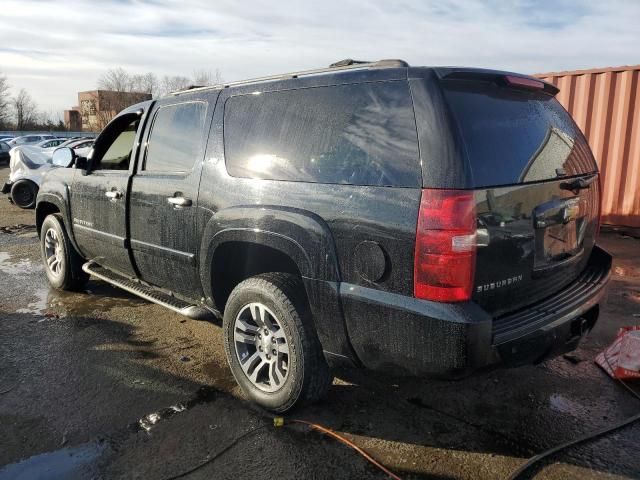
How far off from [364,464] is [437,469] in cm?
37

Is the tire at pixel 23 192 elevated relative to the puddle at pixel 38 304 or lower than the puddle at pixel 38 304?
elevated

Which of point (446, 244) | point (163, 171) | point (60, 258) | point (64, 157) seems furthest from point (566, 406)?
point (60, 258)

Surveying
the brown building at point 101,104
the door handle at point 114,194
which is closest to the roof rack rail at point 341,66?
the door handle at point 114,194

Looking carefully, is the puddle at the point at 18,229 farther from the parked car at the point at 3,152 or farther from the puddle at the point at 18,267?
the parked car at the point at 3,152

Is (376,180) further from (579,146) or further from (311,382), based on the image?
(579,146)

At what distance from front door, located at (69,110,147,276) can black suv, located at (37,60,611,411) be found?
617 mm

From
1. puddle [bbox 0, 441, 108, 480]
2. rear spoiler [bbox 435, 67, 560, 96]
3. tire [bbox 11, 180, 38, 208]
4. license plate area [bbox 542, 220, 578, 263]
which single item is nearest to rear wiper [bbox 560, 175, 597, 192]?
license plate area [bbox 542, 220, 578, 263]

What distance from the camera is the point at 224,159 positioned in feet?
11.2

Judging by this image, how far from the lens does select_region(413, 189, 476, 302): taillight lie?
92.2 inches

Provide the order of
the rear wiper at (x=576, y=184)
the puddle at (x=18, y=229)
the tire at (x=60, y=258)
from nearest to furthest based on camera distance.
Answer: the rear wiper at (x=576, y=184), the tire at (x=60, y=258), the puddle at (x=18, y=229)

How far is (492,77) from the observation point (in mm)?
2703

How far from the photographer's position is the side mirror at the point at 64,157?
5137 mm

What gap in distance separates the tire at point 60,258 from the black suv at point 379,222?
2023 mm

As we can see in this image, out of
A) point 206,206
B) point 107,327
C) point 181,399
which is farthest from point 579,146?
point 107,327
